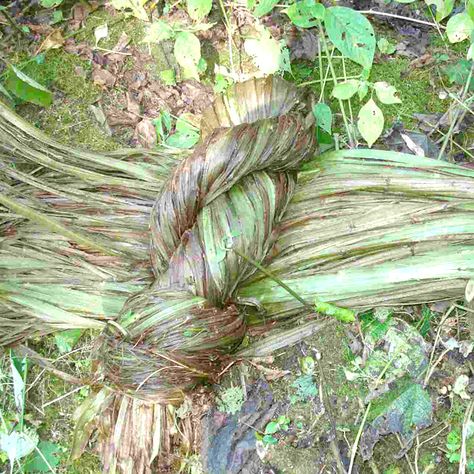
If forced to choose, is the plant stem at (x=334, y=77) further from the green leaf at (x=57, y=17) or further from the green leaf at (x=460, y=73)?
the green leaf at (x=57, y=17)

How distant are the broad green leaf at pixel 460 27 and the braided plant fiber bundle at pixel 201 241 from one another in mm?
369

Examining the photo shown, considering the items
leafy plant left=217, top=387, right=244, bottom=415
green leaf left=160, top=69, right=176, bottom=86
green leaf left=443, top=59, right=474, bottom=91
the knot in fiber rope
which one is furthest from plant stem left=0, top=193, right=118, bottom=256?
green leaf left=443, top=59, right=474, bottom=91

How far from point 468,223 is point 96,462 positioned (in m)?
1.11

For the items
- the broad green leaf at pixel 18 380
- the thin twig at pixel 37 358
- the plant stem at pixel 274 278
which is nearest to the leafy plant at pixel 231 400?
the plant stem at pixel 274 278

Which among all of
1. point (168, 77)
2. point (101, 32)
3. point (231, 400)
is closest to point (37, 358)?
point (231, 400)

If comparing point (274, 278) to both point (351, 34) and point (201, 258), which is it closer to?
point (201, 258)

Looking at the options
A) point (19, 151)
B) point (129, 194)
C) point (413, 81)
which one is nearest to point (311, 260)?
point (129, 194)

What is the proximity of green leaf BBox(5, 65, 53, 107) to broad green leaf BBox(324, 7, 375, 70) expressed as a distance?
805 mm

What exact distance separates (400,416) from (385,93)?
A: 840mm

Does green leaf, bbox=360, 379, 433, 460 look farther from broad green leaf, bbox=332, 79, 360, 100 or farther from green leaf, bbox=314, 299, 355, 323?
broad green leaf, bbox=332, 79, 360, 100

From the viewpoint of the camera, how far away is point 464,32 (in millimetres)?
1975

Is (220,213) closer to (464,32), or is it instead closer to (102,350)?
(102,350)

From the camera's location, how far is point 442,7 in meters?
2.05

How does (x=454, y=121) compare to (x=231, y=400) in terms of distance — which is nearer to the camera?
(x=231, y=400)
